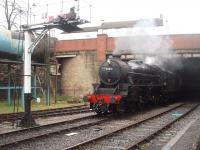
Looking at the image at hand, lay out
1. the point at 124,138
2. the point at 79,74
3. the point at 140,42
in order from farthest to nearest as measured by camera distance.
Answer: the point at 79,74, the point at 140,42, the point at 124,138

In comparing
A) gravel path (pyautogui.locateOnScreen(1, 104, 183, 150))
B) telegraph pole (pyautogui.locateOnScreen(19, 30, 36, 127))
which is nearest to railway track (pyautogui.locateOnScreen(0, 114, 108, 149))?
gravel path (pyautogui.locateOnScreen(1, 104, 183, 150))

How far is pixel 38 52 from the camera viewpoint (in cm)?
3125

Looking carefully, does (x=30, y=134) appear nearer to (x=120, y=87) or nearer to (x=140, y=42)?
(x=120, y=87)

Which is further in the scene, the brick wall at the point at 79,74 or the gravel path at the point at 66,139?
the brick wall at the point at 79,74

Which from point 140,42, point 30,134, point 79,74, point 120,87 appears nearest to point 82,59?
point 79,74

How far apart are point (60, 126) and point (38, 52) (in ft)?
55.5

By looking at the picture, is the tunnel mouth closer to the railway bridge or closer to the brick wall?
the railway bridge

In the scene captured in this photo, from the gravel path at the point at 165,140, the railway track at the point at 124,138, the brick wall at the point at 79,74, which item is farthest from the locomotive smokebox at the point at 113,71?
the brick wall at the point at 79,74

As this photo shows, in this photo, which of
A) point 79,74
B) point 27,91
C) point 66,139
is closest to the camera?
point 66,139

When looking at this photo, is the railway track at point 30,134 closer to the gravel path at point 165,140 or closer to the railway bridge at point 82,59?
the gravel path at point 165,140

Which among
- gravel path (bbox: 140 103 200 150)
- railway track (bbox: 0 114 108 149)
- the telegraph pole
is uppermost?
the telegraph pole

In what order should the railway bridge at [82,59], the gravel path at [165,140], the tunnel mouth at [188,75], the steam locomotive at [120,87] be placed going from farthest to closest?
the tunnel mouth at [188,75] → the railway bridge at [82,59] → the steam locomotive at [120,87] → the gravel path at [165,140]

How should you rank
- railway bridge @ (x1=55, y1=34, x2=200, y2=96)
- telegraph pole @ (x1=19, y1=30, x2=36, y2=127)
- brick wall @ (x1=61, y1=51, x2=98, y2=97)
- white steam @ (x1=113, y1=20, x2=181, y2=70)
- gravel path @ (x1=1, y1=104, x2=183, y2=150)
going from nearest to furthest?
gravel path @ (x1=1, y1=104, x2=183, y2=150) < telegraph pole @ (x1=19, y1=30, x2=36, y2=127) < white steam @ (x1=113, y1=20, x2=181, y2=70) < railway bridge @ (x1=55, y1=34, x2=200, y2=96) < brick wall @ (x1=61, y1=51, x2=98, y2=97)

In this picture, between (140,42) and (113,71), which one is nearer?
(113,71)
